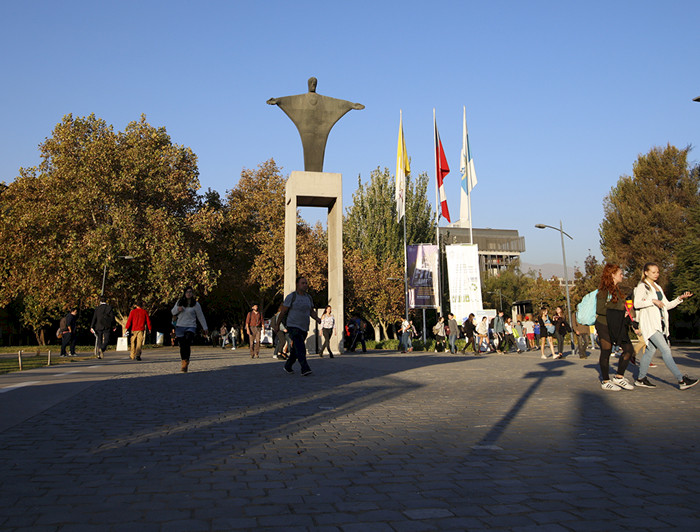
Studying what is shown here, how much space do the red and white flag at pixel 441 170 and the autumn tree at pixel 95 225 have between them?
14691 millimetres

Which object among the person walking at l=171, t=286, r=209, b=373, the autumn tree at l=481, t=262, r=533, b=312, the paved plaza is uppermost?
the autumn tree at l=481, t=262, r=533, b=312

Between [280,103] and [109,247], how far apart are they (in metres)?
15.1

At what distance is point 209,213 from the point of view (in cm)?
3697

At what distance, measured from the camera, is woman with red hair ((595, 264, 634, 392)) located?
361 inches

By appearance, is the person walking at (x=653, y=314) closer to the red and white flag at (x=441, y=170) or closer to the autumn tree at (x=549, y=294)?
the red and white flag at (x=441, y=170)

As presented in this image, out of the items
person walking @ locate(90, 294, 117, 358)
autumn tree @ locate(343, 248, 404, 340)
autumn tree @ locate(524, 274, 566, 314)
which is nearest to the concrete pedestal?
person walking @ locate(90, 294, 117, 358)

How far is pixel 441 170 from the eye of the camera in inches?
1618

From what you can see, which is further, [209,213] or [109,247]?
[209,213]

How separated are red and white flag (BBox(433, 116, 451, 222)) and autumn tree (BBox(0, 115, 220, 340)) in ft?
48.2

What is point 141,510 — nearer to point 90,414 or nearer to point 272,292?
point 90,414

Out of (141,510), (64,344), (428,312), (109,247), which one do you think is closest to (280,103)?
(64,344)

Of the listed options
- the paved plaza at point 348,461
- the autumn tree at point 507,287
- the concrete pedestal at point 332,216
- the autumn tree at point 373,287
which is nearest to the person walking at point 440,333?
the concrete pedestal at point 332,216

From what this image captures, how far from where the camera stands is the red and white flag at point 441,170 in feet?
132

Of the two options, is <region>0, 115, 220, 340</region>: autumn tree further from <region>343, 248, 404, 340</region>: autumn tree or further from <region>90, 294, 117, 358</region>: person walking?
<region>343, 248, 404, 340</region>: autumn tree
